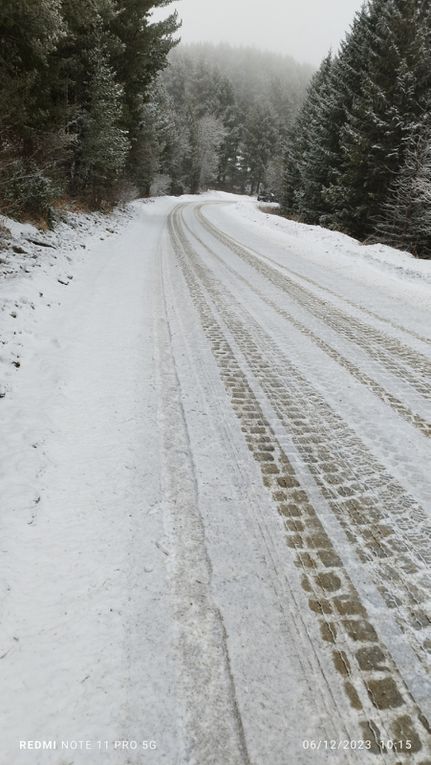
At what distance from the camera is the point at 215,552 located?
241cm

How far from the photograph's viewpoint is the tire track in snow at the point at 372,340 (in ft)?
15.6

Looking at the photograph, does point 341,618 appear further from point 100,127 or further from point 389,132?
point 389,132

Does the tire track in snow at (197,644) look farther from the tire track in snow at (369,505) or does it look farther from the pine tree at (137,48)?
the pine tree at (137,48)

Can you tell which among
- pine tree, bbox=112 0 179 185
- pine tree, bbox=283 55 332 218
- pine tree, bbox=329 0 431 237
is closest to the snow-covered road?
pine tree, bbox=329 0 431 237

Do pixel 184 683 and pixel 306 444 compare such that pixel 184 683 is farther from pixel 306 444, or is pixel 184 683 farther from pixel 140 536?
pixel 306 444

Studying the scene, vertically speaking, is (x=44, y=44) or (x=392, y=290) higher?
(x=44, y=44)

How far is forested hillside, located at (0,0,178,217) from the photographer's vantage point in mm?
8758

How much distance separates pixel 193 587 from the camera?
86.6 inches

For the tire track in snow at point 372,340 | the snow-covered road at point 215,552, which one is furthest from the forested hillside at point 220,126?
the snow-covered road at point 215,552

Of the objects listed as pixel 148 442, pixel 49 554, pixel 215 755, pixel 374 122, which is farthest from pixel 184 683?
pixel 374 122

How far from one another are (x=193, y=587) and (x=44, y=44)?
1146 cm

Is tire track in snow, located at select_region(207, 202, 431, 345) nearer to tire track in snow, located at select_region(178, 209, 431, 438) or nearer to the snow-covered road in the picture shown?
the snow-covered road

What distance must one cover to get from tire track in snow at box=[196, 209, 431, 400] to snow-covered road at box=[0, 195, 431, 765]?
0.16 ft

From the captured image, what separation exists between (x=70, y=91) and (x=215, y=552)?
691 inches
